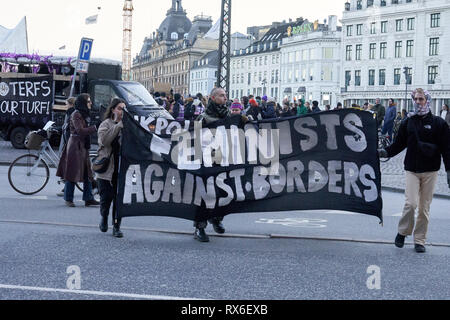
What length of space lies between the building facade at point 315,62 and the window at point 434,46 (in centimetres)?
1813

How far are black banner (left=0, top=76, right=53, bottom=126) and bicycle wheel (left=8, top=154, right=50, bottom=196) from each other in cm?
1040

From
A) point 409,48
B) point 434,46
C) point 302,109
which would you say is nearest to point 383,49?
point 409,48

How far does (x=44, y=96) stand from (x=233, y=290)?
18.2 m

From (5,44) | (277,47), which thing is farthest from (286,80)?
(5,44)

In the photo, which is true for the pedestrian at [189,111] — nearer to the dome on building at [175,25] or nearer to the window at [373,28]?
the window at [373,28]

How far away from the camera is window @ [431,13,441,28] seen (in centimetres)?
8069

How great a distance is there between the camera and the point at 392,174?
767 inches

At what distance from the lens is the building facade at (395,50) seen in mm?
80125

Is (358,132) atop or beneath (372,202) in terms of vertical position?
atop

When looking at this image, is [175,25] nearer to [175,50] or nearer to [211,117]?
[175,50]

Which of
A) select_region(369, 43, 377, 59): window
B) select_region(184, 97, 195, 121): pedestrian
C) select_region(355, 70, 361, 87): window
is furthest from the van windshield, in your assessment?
select_region(355, 70, 361, 87): window

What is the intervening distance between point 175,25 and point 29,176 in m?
157

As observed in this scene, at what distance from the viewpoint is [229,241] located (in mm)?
8562
